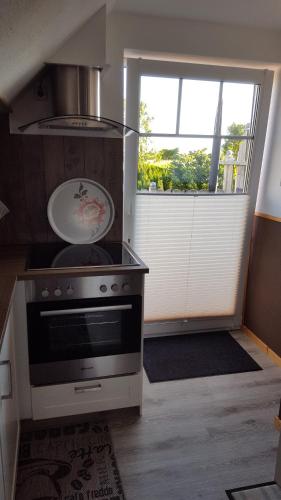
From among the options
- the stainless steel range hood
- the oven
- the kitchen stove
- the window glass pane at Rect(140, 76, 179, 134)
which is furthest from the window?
the oven

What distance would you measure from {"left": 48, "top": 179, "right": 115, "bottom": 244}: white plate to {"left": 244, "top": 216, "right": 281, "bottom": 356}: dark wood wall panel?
1268mm

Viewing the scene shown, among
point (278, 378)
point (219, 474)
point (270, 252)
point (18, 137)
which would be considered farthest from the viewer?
point (270, 252)

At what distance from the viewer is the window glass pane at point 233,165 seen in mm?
2729

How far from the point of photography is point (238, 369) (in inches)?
101

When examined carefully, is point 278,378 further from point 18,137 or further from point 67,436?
point 18,137

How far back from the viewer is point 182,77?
2469mm

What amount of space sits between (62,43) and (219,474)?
2294 mm

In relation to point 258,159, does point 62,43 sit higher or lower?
higher

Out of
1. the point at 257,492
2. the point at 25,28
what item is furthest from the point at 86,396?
the point at 25,28

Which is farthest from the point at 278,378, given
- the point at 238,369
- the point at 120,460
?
the point at 120,460

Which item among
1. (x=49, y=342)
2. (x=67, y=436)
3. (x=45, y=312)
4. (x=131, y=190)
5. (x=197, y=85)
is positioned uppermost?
(x=197, y=85)

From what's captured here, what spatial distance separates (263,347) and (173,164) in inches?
64.3

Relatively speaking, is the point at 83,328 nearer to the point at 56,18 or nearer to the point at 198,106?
the point at 56,18

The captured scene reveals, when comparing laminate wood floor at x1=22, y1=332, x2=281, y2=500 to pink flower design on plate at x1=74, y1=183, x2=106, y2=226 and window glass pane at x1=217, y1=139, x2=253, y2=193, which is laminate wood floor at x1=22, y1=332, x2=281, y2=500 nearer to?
pink flower design on plate at x1=74, y1=183, x2=106, y2=226
